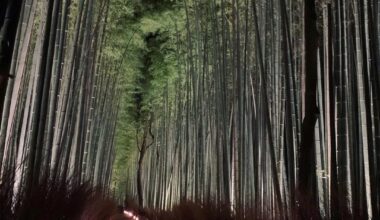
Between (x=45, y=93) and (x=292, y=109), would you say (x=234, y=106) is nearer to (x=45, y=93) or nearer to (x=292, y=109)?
(x=292, y=109)

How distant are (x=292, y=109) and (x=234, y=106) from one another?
1.20 meters

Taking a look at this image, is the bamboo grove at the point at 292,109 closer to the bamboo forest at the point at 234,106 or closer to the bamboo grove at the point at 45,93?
the bamboo forest at the point at 234,106

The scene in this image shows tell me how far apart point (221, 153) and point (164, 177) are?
14.7 feet

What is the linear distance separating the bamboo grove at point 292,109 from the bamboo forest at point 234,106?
0.01m

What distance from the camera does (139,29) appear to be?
7.48 m

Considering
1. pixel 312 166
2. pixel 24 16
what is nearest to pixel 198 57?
pixel 24 16

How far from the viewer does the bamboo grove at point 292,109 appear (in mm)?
2570

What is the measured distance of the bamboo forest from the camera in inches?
99.3

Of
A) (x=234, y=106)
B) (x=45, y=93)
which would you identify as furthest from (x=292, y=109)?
(x=45, y=93)

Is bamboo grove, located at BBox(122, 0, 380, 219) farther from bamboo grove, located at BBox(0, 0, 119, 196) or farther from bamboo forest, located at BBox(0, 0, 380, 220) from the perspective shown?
bamboo grove, located at BBox(0, 0, 119, 196)

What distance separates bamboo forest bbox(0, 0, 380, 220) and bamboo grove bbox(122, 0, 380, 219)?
0.01m

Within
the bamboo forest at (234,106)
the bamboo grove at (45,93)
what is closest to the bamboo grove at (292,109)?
the bamboo forest at (234,106)

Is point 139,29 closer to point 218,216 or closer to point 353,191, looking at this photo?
point 218,216

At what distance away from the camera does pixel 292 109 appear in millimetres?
3209
